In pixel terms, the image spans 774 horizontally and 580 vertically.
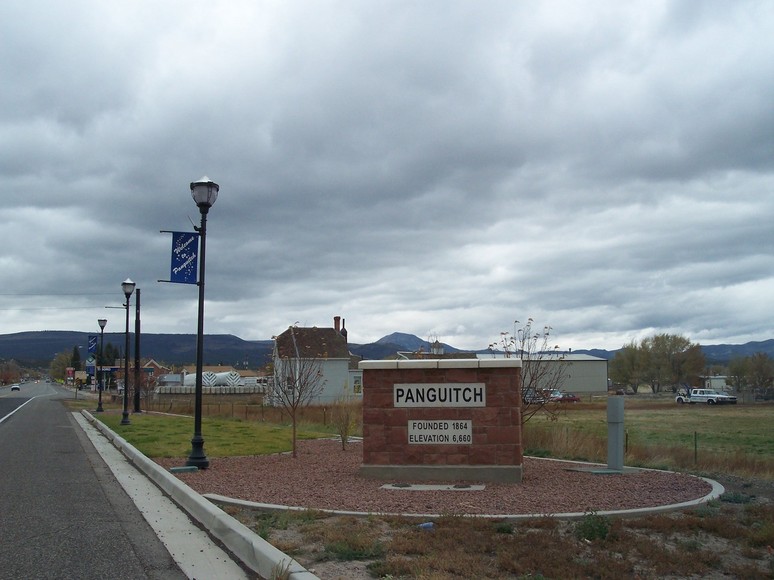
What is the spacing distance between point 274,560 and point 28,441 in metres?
18.5

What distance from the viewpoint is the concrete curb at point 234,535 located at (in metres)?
6.39

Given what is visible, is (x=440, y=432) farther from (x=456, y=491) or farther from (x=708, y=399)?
(x=708, y=399)

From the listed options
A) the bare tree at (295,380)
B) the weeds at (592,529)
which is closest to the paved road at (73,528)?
the weeds at (592,529)

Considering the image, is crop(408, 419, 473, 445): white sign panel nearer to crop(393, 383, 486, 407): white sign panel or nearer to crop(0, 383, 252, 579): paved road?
crop(393, 383, 486, 407): white sign panel

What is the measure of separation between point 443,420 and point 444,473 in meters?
0.84

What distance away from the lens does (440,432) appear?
40.8 ft

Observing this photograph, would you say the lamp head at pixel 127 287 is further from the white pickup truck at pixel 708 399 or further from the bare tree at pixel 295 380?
the white pickup truck at pixel 708 399

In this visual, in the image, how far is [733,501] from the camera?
9688mm

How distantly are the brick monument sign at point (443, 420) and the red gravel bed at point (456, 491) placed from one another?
44 centimetres

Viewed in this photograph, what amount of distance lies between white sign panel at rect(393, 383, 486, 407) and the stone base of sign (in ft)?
3.29

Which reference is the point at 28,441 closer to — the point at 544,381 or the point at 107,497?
the point at 107,497

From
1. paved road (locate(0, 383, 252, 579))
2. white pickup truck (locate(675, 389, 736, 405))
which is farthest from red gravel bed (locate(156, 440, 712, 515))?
white pickup truck (locate(675, 389, 736, 405))

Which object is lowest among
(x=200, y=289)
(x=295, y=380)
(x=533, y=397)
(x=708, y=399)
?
A: (x=708, y=399)

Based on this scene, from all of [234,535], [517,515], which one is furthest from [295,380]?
[234,535]
